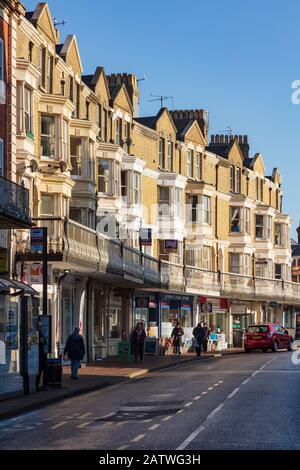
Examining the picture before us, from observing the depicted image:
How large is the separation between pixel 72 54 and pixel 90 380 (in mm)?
19263

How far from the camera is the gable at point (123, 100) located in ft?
178

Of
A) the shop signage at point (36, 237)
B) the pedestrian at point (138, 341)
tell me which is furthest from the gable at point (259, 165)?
the shop signage at point (36, 237)

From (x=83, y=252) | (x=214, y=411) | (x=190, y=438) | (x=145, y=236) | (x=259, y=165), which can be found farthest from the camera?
(x=259, y=165)

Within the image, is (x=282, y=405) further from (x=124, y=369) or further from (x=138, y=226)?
(x=138, y=226)

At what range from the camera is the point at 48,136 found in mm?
41000

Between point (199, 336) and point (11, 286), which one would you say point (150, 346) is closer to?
point (199, 336)

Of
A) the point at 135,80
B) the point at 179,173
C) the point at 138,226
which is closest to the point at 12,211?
the point at 138,226

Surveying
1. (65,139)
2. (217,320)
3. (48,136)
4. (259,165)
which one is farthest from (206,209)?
(48,136)

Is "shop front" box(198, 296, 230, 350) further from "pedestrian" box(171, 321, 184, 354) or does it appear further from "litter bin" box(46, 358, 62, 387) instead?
"litter bin" box(46, 358, 62, 387)

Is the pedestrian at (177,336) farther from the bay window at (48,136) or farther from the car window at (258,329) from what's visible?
the bay window at (48,136)

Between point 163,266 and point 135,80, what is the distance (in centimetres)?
1144

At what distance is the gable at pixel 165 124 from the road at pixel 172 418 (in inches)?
1260

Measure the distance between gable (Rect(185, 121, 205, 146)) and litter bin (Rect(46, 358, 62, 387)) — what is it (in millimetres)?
40147

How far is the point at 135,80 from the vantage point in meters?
60.1
